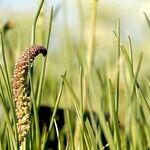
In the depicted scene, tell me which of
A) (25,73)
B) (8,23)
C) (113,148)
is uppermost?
(8,23)

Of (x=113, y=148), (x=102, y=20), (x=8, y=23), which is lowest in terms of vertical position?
(x=113, y=148)

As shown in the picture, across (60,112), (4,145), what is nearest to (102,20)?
(60,112)

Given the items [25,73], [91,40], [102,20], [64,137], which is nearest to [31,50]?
[25,73]

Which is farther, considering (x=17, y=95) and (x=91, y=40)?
(x=91, y=40)

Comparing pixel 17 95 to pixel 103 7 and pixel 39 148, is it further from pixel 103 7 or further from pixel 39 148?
pixel 103 7

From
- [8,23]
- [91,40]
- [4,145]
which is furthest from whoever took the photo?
[8,23]

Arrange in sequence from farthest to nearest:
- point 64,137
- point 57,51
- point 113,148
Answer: point 57,51 < point 64,137 < point 113,148

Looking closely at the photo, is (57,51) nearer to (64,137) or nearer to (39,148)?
(64,137)

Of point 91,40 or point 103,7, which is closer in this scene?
point 91,40

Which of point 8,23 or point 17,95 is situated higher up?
point 8,23
